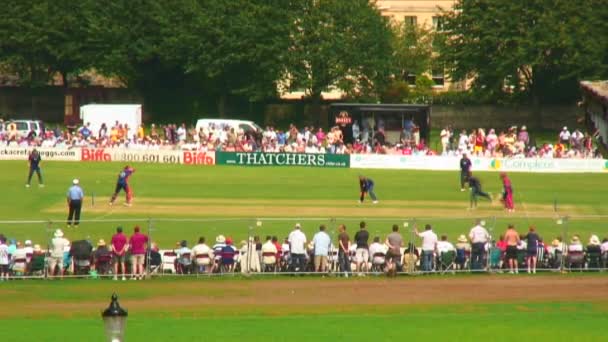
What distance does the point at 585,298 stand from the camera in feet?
106

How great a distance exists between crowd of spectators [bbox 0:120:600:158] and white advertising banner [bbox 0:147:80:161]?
1.22 ft

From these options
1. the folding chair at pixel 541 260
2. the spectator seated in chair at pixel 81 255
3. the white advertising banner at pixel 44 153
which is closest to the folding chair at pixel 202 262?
the spectator seated in chair at pixel 81 255

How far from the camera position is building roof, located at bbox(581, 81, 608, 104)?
6691 centimetres

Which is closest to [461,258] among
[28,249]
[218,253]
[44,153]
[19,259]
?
[218,253]

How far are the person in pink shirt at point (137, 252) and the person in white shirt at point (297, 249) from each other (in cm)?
379

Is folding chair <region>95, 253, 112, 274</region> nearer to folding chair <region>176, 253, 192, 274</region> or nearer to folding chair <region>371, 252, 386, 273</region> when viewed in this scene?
folding chair <region>176, 253, 192, 274</region>

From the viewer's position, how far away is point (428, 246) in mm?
35531

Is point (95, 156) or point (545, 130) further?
point (545, 130)

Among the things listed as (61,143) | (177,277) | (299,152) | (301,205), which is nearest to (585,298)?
(177,277)

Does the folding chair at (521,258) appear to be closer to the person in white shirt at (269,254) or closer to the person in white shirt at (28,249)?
the person in white shirt at (269,254)

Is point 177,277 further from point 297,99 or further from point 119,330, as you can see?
point 297,99

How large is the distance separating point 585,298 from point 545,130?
5195cm

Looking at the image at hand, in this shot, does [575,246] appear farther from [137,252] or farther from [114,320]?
[114,320]

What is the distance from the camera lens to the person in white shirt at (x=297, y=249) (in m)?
35.2
